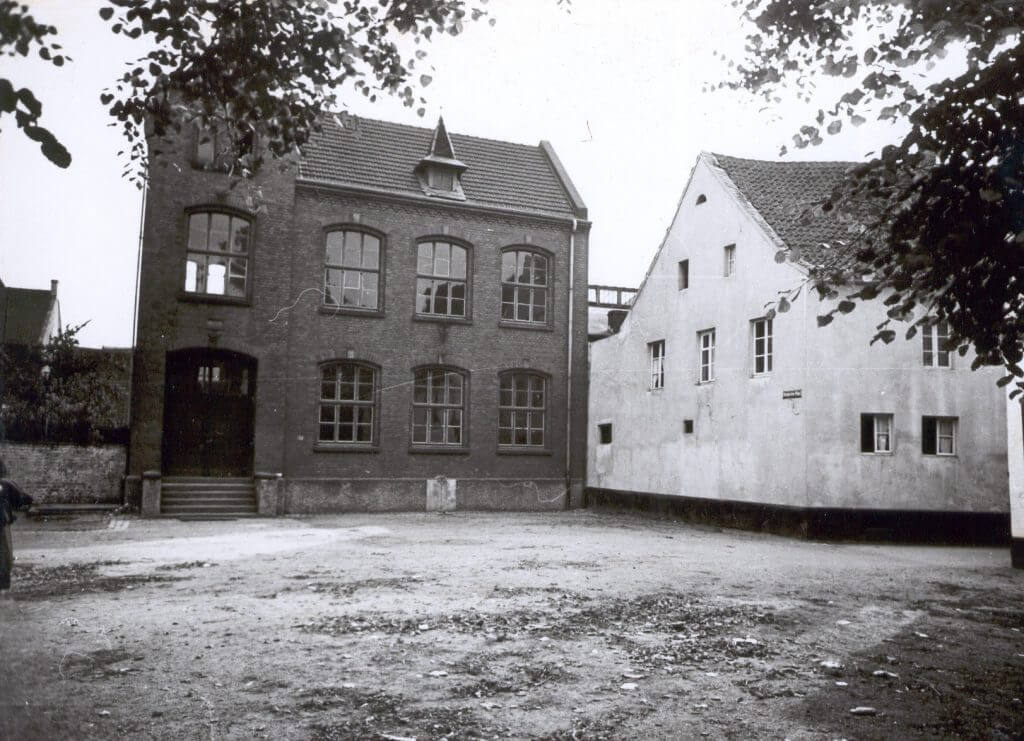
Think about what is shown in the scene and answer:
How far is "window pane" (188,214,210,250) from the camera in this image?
63.7 ft

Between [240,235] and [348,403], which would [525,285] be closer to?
[348,403]

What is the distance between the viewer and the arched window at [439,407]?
21.8 metres

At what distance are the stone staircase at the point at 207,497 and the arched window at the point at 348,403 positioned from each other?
230 cm

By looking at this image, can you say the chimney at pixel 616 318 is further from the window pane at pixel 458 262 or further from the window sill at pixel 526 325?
the window pane at pixel 458 262

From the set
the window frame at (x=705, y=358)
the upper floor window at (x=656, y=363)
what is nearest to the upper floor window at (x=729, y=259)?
the window frame at (x=705, y=358)

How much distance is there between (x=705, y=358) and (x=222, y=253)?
11.9 metres

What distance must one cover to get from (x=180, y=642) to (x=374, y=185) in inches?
658

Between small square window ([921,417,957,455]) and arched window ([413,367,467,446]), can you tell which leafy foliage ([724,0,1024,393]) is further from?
arched window ([413,367,467,446])

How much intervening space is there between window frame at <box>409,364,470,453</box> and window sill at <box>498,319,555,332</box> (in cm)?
176

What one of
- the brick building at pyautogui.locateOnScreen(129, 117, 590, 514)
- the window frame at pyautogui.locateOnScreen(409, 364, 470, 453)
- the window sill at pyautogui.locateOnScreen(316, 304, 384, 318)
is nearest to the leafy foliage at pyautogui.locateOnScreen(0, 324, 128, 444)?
the brick building at pyautogui.locateOnScreen(129, 117, 590, 514)

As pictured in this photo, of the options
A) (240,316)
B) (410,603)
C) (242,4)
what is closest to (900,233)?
(242,4)

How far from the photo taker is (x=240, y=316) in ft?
64.0

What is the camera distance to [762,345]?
17.7m

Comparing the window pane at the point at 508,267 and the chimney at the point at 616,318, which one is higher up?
the window pane at the point at 508,267
